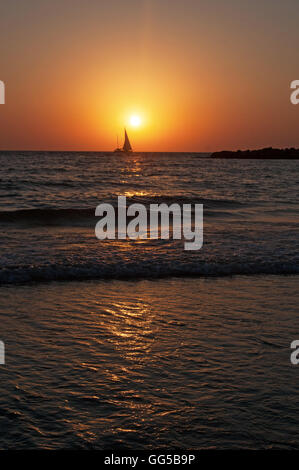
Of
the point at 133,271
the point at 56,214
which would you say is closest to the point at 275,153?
the point at 56,214

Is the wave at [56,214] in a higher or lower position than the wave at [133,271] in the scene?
higher

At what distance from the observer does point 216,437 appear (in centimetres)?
301

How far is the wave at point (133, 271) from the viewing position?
7812 millimetres

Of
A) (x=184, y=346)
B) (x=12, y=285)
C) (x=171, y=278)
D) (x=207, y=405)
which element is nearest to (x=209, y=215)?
(x=171, y=278)

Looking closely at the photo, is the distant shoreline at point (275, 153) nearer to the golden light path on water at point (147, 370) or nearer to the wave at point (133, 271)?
the wave at point (133, 271)

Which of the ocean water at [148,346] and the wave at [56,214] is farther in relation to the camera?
the wave at [56,214]

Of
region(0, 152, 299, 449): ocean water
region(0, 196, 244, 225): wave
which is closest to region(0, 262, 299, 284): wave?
region(0, 152, 299, 449): ocean water

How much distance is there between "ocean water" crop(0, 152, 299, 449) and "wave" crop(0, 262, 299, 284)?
0.02 meters

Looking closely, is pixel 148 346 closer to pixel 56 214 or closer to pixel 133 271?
pixel 133 271

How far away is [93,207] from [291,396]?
686 inches

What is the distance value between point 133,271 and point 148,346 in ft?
12.3

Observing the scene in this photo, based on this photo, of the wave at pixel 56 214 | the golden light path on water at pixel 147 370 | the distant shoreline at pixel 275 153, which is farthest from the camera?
the distant shoreline at pixel 275 153

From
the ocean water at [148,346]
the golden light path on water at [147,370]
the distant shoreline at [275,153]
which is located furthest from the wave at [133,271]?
the distant shoreline at [275,153]

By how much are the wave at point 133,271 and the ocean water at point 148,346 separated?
0.02 m
